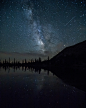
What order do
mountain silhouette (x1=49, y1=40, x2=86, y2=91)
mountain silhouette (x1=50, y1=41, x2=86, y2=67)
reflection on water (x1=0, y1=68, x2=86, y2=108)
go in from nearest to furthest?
reflection on water (x1=0, y1=68, x2=86, y2=108)
mountain silhouette (x1=49, y1=40, x2=86, y2=91)
mountain silhouette (x1=50, y1=41, x2=86, y2=67)

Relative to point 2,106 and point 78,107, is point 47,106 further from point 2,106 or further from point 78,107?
point 2,106

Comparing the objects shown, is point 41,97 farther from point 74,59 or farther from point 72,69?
point 74,59

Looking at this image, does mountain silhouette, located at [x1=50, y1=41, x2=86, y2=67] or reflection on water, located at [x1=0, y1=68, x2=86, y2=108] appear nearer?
reflection on water, located at [x1=0, y1=68, x2=86, y2=108]

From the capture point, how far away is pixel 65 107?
3666 millimetres

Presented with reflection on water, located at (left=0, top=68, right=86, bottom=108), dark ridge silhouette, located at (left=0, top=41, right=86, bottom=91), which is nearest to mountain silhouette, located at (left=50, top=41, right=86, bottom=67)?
dark ridge silhouette, located at (left=0, top=41, right=86, bottom=91)

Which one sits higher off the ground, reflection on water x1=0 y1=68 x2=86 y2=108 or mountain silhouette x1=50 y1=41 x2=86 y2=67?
mountain silhouette x1=50 y1=41 x2=86 y2=67

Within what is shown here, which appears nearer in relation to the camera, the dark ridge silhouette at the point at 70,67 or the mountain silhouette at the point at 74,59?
the dark ridge silhouette at the point at 70,67

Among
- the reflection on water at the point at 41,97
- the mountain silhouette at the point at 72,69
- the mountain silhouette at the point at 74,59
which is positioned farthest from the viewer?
the mountain silhouette at the point at 74,59

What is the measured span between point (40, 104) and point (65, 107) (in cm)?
125

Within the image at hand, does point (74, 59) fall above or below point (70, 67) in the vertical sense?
above

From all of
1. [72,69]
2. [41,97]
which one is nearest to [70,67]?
[72,69]

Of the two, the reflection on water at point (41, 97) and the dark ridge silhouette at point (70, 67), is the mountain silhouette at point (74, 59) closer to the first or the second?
the dark ridge silhouette at point (70, 67)

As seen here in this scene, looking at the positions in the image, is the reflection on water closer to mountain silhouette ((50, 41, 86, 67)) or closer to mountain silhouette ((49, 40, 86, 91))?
mountain silhouette ((49, 40, 86, 91))

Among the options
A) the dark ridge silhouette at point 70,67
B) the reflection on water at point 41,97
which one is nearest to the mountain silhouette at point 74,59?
the dark ridge silhouette at point 70,67
